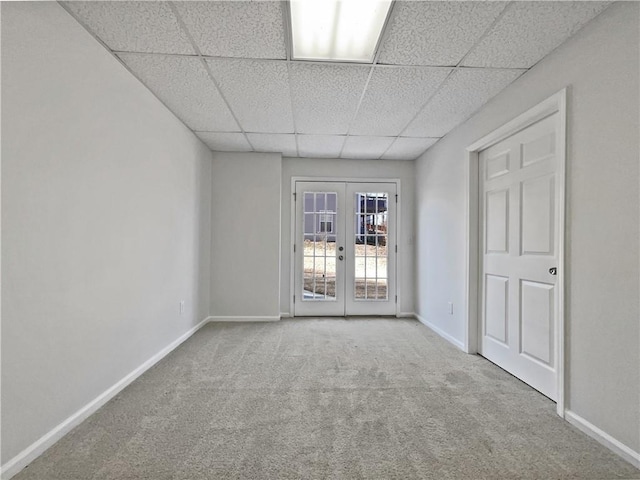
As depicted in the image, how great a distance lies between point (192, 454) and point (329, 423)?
0.75 meters

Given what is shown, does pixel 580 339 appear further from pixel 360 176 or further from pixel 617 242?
pixel 360 176

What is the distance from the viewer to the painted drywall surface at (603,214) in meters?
1.63

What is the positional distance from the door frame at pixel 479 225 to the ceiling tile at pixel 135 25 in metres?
2.37

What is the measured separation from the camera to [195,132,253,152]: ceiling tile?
153 inches

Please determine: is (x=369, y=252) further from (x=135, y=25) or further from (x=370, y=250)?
(x=135, y=25)

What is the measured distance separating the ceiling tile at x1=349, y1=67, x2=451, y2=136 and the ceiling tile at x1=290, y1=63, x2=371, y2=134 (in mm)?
108

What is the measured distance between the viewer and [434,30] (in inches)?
76.5

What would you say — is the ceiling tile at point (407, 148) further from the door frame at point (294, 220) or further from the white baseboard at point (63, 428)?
the white baseboard at point (63, 428)

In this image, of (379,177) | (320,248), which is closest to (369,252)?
(320,248)

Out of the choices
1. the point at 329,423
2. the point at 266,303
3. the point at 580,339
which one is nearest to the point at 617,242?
the point at 580,339

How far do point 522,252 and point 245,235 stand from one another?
3282 mm

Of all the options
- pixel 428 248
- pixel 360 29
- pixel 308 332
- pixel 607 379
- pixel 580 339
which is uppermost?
pixel 360 29

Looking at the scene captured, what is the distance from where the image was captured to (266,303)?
457cm

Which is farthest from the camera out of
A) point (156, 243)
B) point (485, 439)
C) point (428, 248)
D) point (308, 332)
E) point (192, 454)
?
point (428, 248)
